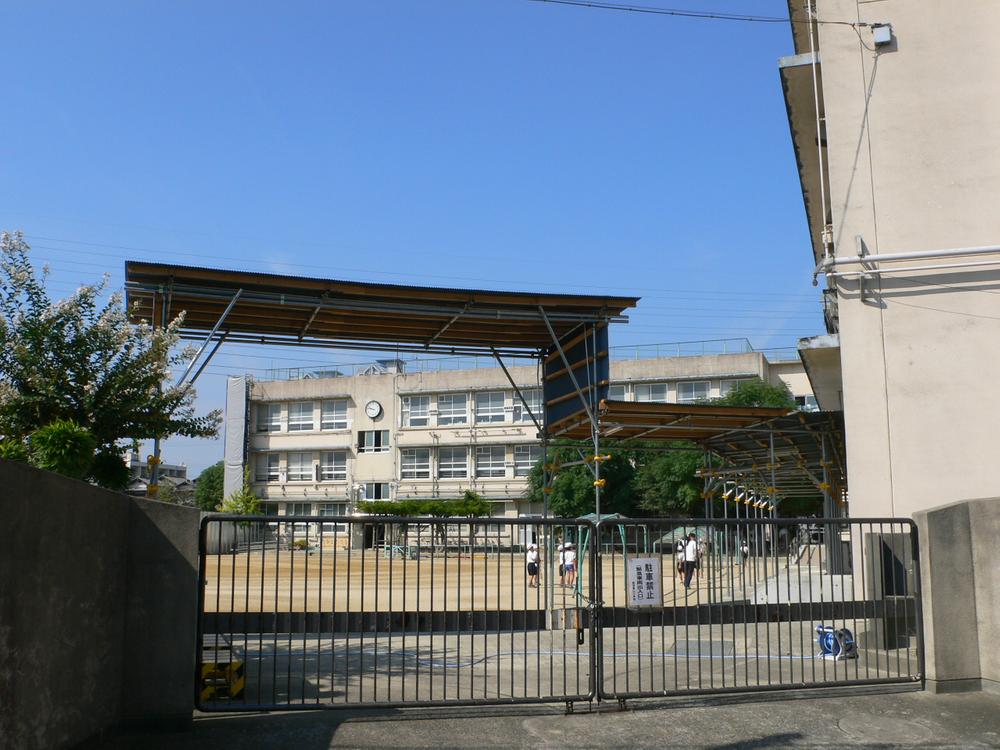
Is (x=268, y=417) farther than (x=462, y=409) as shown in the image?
Yes

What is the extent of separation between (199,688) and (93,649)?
1197mm

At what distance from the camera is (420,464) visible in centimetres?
7531

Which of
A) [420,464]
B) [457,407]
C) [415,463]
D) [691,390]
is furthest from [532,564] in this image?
[415,463]

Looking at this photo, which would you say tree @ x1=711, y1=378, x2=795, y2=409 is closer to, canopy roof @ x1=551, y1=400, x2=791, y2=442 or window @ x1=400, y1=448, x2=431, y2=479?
window @ x1=400, y1=448, x2=431, y2=479

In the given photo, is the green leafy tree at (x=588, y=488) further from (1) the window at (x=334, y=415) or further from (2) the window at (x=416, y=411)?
(1) the window at (x=334, y=415)

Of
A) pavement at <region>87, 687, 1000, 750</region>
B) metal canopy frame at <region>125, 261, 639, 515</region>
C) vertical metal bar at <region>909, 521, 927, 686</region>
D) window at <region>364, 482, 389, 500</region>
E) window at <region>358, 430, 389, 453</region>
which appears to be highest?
window at <region>358, 430, 389, 453</region>

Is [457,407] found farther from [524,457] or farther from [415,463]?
[524,457]

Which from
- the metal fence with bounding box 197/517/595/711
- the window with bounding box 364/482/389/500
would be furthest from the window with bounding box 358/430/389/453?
the metal fence with bounding box 197/517/595/711

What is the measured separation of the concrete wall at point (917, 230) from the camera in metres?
12.1

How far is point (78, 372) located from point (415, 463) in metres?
65.5

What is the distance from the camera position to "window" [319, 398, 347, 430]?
7812 centimetres

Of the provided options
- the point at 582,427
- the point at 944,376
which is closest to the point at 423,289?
the point at 582,427

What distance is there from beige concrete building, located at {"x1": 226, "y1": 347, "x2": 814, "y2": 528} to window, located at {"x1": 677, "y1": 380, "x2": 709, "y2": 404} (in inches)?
3.0

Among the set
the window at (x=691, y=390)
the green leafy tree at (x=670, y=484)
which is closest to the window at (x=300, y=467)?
the green leafy tree at (x=670, y=484)
